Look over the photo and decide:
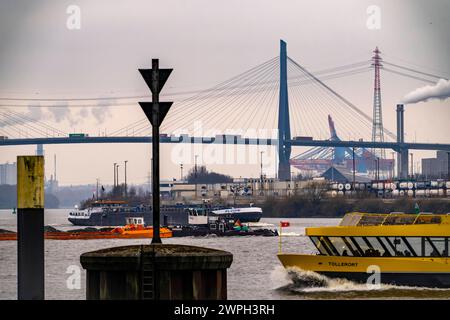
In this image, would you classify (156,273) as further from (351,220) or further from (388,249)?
(351,220)

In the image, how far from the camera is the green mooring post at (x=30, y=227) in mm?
17016

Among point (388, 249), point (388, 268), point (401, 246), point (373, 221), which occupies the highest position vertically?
point (373, 221)

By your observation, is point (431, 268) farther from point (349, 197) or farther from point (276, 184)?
point (276, 184)

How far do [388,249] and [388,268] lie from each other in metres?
0.68

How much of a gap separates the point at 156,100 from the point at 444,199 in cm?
15435

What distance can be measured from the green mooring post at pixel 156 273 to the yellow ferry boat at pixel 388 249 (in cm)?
2396

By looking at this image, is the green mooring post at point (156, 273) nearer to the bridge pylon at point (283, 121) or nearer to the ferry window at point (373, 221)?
the ferry window at point (373, 221)

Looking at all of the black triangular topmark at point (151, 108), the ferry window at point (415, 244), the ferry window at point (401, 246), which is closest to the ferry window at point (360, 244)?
the ferry window at point (401, 246)

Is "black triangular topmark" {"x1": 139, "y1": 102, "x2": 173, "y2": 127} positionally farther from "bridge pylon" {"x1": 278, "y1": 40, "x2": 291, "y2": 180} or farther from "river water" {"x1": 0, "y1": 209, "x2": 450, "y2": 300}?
"bridge pylon" {"x1": 278, "y1": 40, "x2": 291, "y2": 180}

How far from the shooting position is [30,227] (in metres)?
17.2

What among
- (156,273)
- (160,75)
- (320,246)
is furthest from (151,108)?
(320,246)

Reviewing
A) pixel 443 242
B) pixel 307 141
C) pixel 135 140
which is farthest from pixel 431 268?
pixel 307 141

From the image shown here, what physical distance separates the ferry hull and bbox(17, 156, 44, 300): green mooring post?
24730 millimetres

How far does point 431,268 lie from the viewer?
133ft
